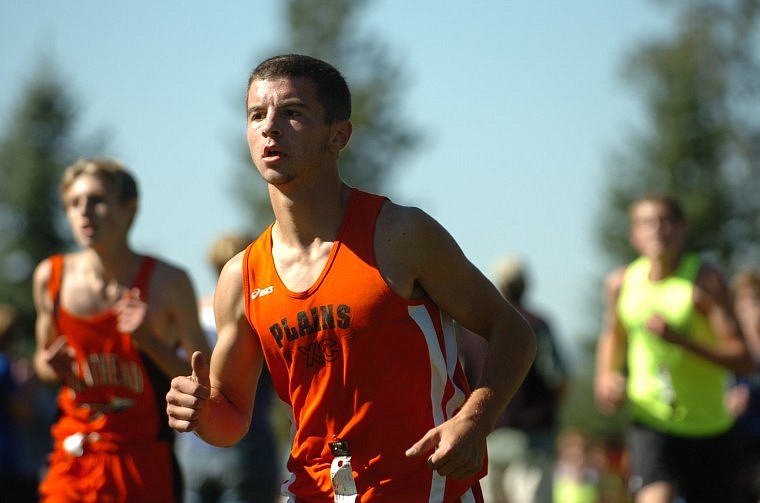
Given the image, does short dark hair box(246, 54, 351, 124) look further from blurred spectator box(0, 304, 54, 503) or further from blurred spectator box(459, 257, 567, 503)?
blurred spectator box(0, 304, 54, 503)

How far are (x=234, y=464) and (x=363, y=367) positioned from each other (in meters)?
4.48

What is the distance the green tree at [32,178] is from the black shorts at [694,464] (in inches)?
1273

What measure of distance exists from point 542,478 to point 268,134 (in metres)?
7.33

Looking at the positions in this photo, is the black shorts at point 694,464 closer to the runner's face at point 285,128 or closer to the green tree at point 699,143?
the runner's face at point 285,128

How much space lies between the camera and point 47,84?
42188 millimetres

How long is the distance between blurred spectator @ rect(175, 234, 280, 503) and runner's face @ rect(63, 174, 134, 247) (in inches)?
73.5

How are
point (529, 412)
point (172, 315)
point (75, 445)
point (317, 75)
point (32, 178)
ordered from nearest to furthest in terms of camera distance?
1. point (317, 75)
2. point (75, 445)
3. point (172, 315)
4. point (529, 412)
5. point (32, 178)

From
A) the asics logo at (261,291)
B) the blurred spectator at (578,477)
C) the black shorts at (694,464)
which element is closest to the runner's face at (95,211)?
the asics logo at (261,291)

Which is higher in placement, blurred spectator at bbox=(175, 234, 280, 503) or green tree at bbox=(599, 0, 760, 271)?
green tree at bbox=(599, 0, 760, 271)

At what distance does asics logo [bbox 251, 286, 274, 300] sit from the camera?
466 centimetres

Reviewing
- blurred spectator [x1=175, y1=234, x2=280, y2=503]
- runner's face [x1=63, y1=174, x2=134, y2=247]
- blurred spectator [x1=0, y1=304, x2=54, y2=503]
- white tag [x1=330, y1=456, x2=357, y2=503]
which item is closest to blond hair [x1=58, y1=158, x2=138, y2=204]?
runner's face [x1=63, y1=174, x2=134, y2=247]

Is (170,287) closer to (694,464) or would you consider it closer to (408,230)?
(408,230)

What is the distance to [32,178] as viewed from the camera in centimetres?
4109

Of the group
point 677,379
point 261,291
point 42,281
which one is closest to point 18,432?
point 42,281
